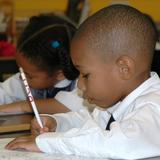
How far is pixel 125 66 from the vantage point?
1.00 m

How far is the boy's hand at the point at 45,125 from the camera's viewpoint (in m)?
1.09

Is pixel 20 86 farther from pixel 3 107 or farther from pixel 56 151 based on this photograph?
pixel 56 151

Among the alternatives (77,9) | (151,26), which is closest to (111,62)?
(151,26)

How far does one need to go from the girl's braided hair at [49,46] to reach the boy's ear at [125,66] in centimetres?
53

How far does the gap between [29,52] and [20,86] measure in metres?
0.25

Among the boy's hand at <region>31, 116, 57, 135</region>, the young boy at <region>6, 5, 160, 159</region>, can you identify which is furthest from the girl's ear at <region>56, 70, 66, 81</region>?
the young boy at <region>6, 5, 160, 159</region>

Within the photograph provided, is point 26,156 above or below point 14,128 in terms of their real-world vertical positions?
above

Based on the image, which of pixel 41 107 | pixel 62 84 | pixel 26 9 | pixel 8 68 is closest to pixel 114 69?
pixel 41 107

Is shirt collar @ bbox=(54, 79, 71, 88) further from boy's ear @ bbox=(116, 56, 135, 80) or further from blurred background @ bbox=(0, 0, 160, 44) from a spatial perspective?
blurred background @ bbox=(0, 0, 160, 44)

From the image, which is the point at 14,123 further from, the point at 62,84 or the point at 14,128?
the point at 62,84

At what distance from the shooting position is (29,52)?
4.94ft

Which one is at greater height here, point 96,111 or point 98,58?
point 98,58

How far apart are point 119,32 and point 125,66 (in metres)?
0.08

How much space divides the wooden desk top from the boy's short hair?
→ 1.04 feet
